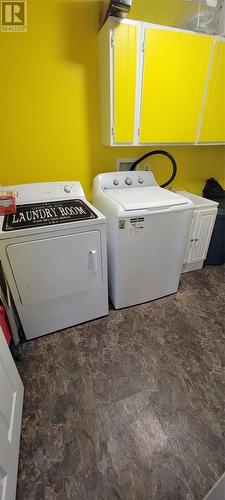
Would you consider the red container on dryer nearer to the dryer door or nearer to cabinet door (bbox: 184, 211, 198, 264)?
the dryer door

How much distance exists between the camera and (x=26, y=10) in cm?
146

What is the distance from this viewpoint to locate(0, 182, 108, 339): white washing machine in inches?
50.0

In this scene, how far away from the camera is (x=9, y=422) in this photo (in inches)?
37.6

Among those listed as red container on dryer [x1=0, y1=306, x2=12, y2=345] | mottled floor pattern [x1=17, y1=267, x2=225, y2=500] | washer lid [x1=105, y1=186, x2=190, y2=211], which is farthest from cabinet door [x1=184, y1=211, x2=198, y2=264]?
red container on dryer [x1=0, y1=306, x2=12, y2=345]

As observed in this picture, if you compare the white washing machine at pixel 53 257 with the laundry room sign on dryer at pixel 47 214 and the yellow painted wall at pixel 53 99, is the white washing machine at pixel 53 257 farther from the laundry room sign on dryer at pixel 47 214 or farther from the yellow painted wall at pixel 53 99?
the yellow painted wall at pixel 53 99

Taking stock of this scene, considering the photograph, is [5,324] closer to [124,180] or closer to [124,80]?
[124,180]

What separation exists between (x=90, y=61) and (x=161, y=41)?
1.73 feet

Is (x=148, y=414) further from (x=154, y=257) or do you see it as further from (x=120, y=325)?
(x=154, y=257)

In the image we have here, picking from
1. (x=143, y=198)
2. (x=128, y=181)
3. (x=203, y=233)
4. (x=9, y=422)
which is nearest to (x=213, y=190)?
(x=203, y=233)

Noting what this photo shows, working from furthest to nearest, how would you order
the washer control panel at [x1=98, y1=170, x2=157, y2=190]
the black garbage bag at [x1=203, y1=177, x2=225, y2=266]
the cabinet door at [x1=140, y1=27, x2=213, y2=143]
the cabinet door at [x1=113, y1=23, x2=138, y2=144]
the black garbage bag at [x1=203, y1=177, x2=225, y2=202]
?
the black garbage bag at [x1=203, y1=177, x2=225, y2=202] → the black garbage bag at [x1=203, y1=177, x2=225, y2=266] → the washer control panel at [x1=98, y1=170, x2=157, y2=190] → the cabinet door at [x1=140, y1=27, x2=213, y2=143] → the cabinet door at [x1=113, y1=23, x2=138, y2=144]

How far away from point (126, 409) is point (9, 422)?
23.3 inches

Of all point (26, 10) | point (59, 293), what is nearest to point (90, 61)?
point (26, 10)

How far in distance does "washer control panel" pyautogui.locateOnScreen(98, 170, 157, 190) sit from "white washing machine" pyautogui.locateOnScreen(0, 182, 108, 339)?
0.27m

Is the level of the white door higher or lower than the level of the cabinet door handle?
lower
